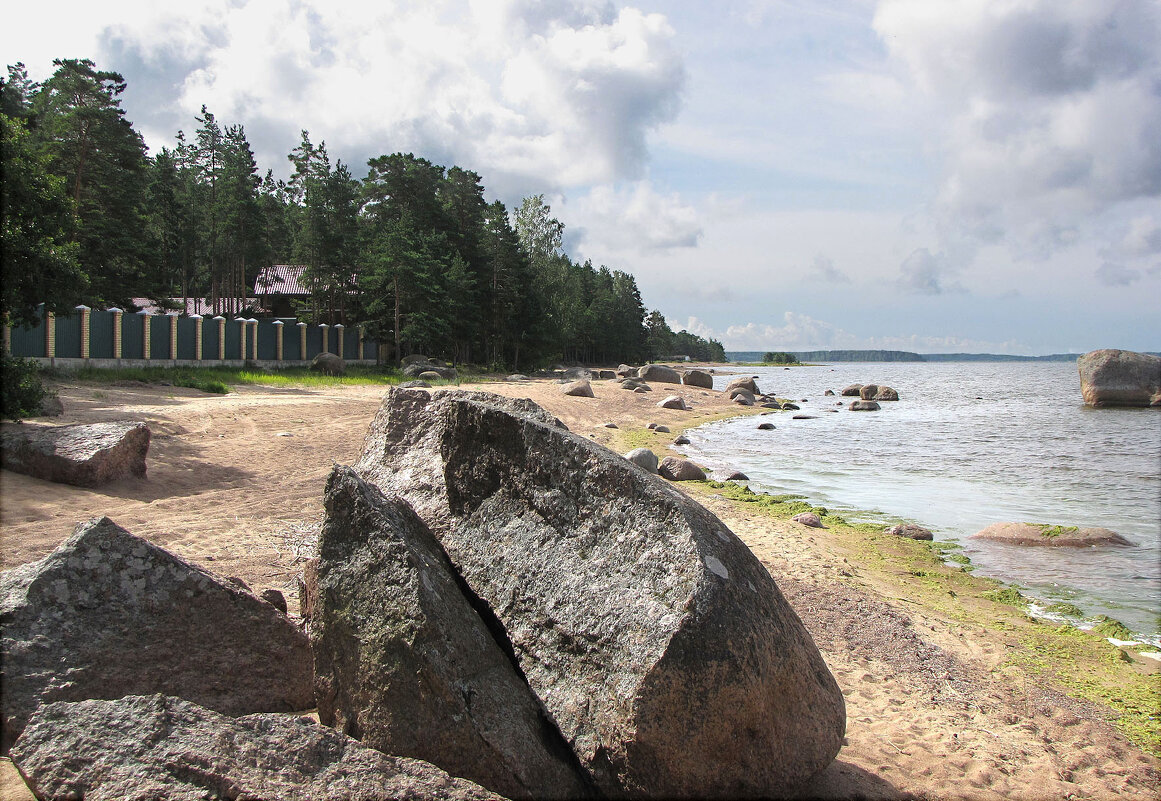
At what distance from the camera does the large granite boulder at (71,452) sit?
974 cm

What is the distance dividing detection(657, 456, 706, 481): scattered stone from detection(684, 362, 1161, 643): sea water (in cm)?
144

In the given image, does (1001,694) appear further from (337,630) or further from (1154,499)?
(1154,499)

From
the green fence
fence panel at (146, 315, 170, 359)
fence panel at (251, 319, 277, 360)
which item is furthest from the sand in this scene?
fence panel at (251, 319, 277, 360)

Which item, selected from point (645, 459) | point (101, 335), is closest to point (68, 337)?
point (101, 335)

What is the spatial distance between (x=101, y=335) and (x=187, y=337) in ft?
13.3

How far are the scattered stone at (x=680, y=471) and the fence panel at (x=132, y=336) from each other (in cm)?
2303

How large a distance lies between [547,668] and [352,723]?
3.47 ft

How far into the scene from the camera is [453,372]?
1521 inches

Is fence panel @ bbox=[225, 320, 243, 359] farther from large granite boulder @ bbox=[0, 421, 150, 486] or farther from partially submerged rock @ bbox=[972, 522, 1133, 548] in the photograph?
partially submerged rock @ bbox=[972, 522, 1133, 548]

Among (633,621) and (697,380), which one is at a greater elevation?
(697,380)

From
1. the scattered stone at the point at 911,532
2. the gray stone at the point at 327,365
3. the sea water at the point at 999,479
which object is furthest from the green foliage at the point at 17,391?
the gray stone at the point at 327,365

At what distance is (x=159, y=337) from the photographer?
92.8ft

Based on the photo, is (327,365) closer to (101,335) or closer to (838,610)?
(101,335)

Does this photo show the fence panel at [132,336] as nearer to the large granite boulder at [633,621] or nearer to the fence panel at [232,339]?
the fence panel at [232,339]
